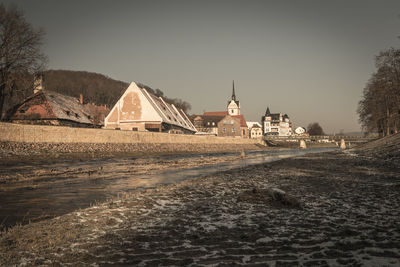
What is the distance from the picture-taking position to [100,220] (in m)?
5.39

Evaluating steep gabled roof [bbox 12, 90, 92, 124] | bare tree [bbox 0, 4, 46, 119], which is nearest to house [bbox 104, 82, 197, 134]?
steep gabled roof [bbox 12, 90, 92, 124]

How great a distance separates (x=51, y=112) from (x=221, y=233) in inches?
1635

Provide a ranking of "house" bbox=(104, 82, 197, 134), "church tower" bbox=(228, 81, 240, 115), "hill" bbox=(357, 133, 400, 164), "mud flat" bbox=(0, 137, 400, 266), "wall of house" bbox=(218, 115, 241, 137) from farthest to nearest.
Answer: "church tower" bbox=(228, 81, 240, 115) < "wall of house" bbox=(218, 115, 241, 137) < "house" bbox=(104, 82, 197, 134) < "hill" bbox=(357, 133, 400, 164) < "mud flat" bbox=(0, 137, 400, 266)

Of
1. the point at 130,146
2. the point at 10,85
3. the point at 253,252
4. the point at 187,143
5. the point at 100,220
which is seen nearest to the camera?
the point at 253,252

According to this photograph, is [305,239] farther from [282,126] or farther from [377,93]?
[282,126]

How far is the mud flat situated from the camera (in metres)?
3.45

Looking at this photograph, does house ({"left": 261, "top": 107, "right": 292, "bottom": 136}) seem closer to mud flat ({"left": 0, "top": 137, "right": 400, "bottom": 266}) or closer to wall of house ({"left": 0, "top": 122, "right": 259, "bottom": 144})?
wall of house ({"left": 0, "top": 122, "right": 259, "bottom": 144})

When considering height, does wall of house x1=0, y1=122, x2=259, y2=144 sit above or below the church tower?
below

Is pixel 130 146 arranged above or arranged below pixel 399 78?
below

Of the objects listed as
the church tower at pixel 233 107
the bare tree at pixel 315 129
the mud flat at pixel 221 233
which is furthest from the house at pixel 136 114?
the bare tree at pixel 315 129

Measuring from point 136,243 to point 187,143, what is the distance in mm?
42417

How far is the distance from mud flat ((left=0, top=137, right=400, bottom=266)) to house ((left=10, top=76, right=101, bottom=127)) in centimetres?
3160

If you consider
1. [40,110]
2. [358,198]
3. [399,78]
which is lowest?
[358,198]

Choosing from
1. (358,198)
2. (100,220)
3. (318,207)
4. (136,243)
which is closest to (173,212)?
(100,220)
